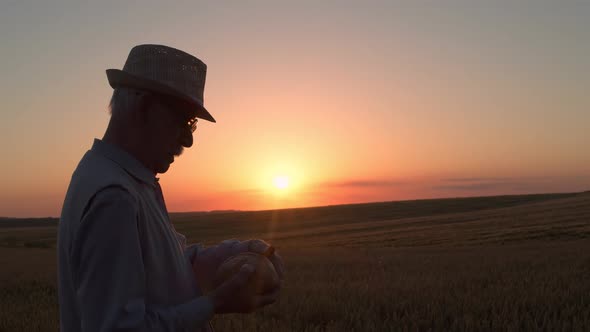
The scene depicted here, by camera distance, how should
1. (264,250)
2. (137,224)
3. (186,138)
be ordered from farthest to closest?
(264,250) < (186,138) < (137,224)

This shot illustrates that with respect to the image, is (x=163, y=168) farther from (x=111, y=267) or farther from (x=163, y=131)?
(x=111, y=267)

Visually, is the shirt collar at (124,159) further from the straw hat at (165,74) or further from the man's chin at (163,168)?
the straw hat at (165,74)

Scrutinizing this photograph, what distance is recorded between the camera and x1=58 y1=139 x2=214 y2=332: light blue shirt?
1.54 meters

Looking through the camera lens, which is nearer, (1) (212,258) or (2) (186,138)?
(2) (186,138)

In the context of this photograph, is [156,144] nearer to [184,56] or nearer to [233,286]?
[184,56]

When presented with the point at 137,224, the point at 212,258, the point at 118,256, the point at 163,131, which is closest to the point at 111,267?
the point at 118,256

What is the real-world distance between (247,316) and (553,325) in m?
2.98

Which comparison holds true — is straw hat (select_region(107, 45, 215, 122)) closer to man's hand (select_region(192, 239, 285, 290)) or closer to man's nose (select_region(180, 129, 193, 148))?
man's nose (select_region(180, 129, 193, 148))

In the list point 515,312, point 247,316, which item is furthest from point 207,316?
point 515,312

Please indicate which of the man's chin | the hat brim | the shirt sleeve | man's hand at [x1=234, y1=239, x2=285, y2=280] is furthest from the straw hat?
man's hand at [x1=234, y1=239, x2=285, y2=280]

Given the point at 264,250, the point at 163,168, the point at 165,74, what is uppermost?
the point at 165,74

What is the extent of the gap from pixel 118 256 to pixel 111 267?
4cm

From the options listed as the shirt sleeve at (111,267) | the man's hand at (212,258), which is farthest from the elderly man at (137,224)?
the man's hand at (212,258)

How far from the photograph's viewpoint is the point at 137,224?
1.67 metres
